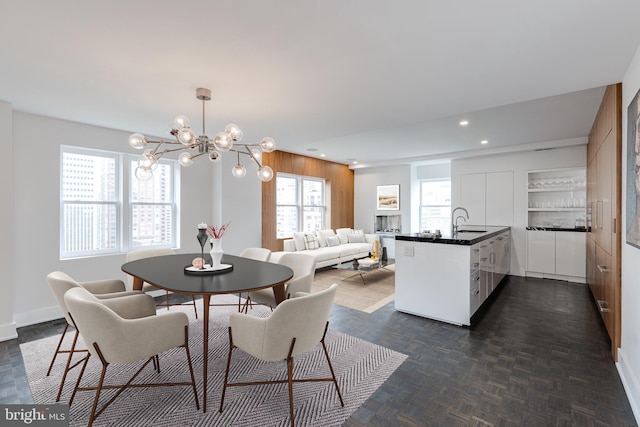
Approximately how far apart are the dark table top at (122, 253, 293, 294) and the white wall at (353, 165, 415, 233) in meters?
5.58

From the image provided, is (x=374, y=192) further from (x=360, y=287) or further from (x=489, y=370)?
(x=489, y=370)

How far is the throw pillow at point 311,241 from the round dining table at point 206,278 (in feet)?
Result: 10.7

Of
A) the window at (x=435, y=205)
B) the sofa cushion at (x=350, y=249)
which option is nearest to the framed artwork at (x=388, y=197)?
the window at (x=435, y=205)

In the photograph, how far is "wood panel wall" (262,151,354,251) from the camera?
20.2 feet

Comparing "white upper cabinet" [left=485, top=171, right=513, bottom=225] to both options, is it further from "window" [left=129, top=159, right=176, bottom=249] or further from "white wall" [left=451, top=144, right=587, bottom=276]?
"window" [left=129, top=159, right=176, bottom=249]

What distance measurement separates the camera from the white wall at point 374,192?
788 centimetres

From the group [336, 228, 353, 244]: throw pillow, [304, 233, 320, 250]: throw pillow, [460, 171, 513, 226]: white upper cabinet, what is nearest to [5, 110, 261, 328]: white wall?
[304, 233, 320, 250]: throw pillow

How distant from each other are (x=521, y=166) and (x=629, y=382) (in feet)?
15.6

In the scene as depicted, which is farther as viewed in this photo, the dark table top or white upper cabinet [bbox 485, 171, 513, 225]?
white upper cabinet [bbox 485, 171, 513, 225]

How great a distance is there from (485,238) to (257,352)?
3370 mm

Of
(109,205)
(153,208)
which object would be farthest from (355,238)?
(109,205)

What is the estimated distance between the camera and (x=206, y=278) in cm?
244

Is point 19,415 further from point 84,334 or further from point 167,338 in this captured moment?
point 167,338

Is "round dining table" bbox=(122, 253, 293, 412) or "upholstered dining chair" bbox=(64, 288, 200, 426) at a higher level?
"round dining table" bbox=(122, 253, 293, 412)
